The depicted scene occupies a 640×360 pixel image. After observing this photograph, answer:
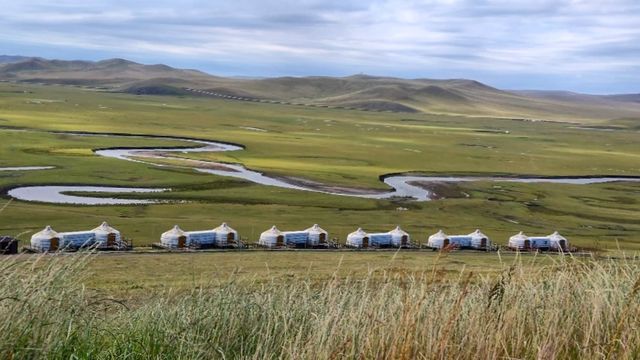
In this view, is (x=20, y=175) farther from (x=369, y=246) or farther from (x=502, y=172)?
(x=502, y=172)

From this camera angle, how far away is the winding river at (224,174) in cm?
6844

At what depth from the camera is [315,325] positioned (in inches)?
306

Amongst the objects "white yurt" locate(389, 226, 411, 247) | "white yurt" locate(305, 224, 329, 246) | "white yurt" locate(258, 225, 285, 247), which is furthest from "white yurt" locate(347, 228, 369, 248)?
"white yurt" locate(258, 225, 285, 247)

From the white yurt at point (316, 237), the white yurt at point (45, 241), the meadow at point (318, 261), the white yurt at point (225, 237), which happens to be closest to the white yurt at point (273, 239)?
the white yurt at point (316, 237)

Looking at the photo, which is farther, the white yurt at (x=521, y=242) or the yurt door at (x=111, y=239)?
the white yurt at (x=521, y=242)

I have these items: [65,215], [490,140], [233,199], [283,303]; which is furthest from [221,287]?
[490,140]

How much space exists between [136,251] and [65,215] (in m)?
14.6

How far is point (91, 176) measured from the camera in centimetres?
7962

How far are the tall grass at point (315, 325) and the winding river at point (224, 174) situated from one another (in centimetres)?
6035

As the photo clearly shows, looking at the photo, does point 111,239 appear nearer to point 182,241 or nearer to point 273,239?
point 182,241

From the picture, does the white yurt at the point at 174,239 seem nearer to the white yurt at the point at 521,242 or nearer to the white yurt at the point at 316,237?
the white yurt at the point at 316,237

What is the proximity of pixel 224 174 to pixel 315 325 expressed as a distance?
269 feet

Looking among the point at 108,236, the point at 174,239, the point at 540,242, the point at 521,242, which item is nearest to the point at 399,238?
the point at 521,242

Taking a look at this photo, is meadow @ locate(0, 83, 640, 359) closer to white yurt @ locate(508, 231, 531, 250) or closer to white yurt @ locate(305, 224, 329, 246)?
white yurt @ locate(508, 231, 531, 250)
